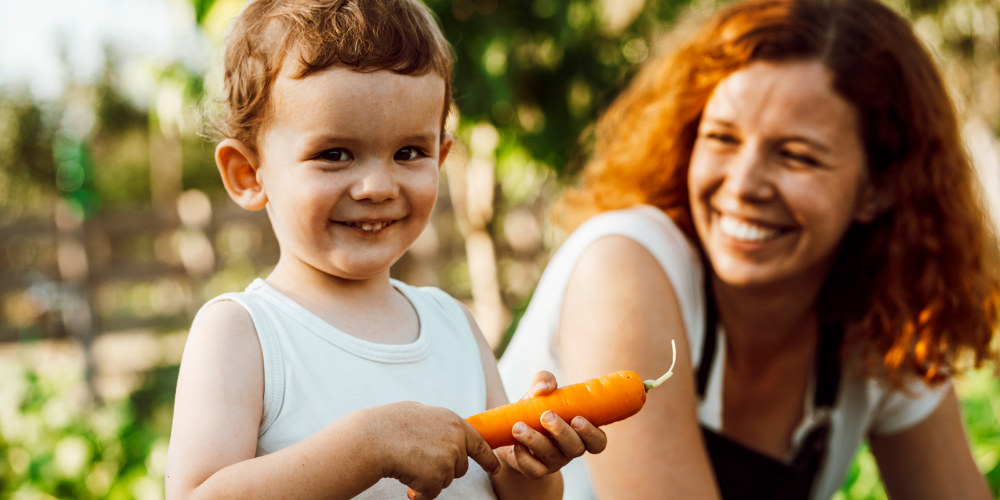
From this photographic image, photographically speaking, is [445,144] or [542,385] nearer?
[542,385]

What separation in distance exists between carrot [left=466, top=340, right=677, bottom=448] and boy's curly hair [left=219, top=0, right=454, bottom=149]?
512mm

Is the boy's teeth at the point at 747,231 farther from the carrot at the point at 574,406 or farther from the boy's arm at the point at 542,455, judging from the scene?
the boy's arm at the point at 542,455

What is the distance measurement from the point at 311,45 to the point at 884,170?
1.88m

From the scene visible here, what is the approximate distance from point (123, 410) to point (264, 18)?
416 centimetres

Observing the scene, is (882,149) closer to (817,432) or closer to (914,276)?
(914,276)

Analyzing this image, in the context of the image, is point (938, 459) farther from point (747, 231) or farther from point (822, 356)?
point (747, 231)

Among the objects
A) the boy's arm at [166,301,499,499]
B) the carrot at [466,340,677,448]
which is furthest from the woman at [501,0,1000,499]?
the boy's arm at [166,301,499,499]

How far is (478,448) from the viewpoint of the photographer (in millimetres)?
1172

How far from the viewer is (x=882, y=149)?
2.42 metres

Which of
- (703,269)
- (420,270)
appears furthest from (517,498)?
(420,270)

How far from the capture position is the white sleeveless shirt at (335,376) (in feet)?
3.92

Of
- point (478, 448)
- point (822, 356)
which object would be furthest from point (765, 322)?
point (478, 448)

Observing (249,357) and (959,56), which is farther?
(959,56)

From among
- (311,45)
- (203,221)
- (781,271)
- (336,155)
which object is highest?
(311,45)
